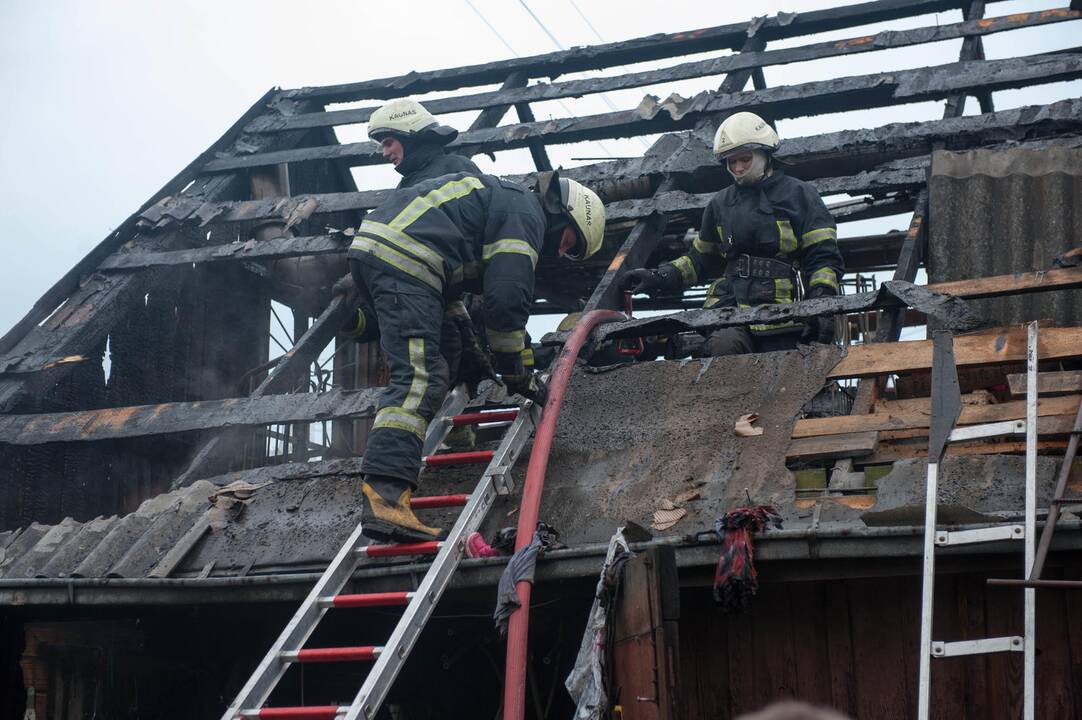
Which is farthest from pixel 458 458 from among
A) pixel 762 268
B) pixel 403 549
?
pixel 762 268

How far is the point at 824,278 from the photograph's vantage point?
21.8ft

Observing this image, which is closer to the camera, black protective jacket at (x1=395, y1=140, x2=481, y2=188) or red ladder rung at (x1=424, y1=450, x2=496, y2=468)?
red ladder rung at (x1=424, y1=450, x2=496, y2=468)

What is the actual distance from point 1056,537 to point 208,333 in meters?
6.47

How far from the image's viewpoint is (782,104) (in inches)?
331

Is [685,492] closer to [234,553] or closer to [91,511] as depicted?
[234,553]

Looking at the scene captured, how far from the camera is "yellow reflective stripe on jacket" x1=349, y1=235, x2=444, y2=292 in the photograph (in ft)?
17.6

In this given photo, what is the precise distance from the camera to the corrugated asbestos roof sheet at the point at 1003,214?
257 inches

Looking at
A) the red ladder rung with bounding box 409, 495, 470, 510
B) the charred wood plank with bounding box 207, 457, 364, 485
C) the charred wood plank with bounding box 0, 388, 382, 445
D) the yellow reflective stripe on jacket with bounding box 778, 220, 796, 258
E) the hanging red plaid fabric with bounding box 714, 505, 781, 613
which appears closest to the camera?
the hanging red plaid fabric with bounding box 714, 505, 781, 613

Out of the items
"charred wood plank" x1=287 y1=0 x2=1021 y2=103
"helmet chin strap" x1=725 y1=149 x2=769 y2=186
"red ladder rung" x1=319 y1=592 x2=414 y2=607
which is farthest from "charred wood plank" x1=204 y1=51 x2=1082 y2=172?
"red ladder rung" x1=319 y1=592 x2=414 y2=607

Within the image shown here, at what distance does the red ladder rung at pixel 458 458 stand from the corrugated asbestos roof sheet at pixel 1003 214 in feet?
8.58

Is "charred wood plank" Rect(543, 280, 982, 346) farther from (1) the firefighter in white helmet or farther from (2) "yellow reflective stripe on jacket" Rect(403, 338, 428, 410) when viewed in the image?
(2) "yellow reflective stripe on jacket" Rect(403, 338, 428, 410)

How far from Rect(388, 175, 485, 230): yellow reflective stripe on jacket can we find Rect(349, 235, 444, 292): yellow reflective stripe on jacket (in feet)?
0.38

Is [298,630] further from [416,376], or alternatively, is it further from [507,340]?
[507,340]

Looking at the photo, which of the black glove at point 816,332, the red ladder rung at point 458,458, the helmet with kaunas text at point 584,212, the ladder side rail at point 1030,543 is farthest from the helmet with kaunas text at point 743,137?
the ladder side rail at point 1030,543
